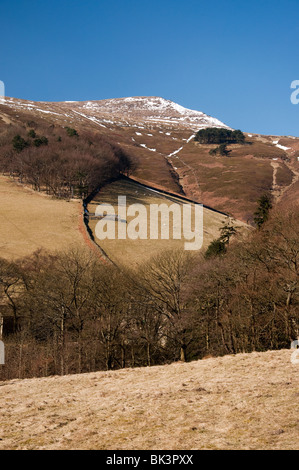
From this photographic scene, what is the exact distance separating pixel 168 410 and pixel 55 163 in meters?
105

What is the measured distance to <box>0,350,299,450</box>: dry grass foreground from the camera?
891cm

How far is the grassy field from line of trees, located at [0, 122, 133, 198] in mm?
4947

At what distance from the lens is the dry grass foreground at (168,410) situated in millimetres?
8906

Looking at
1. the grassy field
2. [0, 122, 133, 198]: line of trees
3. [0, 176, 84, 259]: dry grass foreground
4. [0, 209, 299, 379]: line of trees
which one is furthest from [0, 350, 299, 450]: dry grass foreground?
[0, 122, 133, 198]: line of trees

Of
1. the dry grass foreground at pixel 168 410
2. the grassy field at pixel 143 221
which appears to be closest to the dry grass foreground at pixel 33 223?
the grassy field at pixel 143 221

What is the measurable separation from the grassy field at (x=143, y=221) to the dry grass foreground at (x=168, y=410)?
48.1m

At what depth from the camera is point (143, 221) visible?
9838 cm

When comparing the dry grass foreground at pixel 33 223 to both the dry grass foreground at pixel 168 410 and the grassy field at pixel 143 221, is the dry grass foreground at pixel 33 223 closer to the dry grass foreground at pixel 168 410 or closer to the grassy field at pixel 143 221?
the grassy field at pixel 143 221

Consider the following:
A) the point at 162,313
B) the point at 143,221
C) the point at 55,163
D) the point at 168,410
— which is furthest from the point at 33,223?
the point at 168,410

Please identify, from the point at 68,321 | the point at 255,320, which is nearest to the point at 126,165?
the point at 68,321

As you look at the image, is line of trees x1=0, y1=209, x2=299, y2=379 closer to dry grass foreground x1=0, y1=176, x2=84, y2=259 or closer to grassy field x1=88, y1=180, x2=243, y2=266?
grassy field x1=88, y1=180, x2=243, y2=266

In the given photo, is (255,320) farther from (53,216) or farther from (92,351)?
(53,216)

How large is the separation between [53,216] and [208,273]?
182 ft

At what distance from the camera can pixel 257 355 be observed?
18.6m
